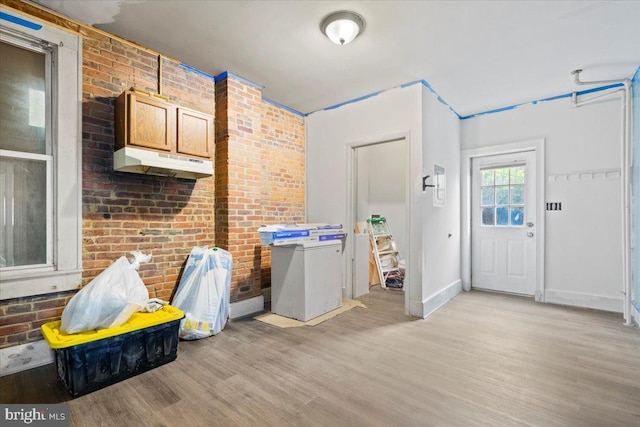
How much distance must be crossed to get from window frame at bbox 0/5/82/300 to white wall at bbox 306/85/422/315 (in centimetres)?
287

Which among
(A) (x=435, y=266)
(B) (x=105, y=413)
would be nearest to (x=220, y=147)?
(B) (x=105, y=413)

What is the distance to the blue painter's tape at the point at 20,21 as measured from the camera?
2150 mm

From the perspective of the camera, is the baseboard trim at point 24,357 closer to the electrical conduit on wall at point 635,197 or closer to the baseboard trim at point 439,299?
the baseboard trim at point 439,299

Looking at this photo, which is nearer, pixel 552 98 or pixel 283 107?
pixel 552 98

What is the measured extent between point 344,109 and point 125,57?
2625 mm

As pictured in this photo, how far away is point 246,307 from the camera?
11.7 ft

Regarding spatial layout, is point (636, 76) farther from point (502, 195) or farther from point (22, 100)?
point (22, 100)

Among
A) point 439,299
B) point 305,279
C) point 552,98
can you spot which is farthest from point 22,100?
point 552,98

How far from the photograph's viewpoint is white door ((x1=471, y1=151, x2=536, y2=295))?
4.30m

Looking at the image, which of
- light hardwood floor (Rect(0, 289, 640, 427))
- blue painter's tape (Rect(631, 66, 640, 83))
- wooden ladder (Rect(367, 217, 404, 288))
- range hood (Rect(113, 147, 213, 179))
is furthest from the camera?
wooden ladder (Rect(367, 217, 404, 288))

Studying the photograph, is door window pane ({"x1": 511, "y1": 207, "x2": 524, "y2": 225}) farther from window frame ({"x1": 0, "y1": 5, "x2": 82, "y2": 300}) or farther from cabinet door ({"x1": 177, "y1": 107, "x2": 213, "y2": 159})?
window frame ({"x1": 0, "y1": 5, "x2": 82, "y2": 300})

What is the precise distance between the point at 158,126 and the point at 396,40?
233 cm

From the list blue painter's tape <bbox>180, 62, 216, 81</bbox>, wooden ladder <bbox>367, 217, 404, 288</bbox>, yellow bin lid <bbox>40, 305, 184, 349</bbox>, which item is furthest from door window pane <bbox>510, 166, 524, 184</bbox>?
yellow bin lid <bbox>40, 305, 184, 349</bbox>

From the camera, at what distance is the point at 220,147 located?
3484mm
